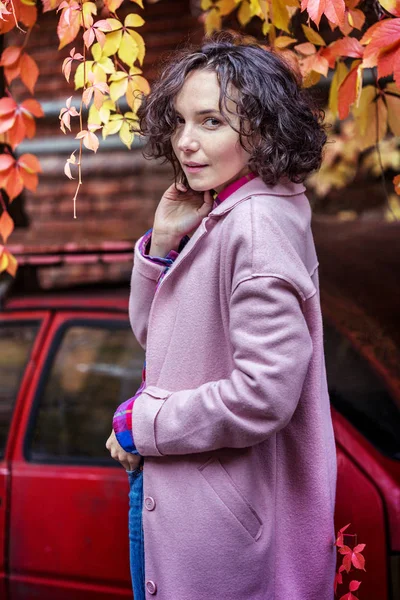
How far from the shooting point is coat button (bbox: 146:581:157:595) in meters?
1.66

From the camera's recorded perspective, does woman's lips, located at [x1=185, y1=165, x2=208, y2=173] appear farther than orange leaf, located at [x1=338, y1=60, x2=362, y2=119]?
No

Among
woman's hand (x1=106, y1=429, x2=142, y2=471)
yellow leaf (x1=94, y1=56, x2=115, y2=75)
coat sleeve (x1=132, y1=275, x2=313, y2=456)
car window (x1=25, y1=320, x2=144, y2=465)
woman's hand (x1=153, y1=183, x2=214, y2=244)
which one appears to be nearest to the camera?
coat sleeve (x1=132, y1=275, x2=313, y2=456)

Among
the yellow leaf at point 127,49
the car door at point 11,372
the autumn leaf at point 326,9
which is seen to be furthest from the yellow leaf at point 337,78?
the car door at point 11,372

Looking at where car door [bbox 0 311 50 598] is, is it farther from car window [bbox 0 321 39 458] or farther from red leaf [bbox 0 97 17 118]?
red leaf [bbox 0 97 17 118]

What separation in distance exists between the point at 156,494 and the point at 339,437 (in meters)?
0.82

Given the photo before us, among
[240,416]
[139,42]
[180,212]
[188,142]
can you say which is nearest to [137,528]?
[240,416]

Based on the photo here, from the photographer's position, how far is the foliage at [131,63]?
1775mm

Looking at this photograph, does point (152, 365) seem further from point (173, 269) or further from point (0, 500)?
point (0, 500)

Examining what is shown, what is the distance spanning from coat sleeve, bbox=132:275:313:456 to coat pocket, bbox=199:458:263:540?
0.07m

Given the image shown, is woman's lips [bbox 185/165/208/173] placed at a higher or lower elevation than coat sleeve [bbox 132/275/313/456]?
higher

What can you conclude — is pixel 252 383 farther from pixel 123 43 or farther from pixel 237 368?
pixel 123 43

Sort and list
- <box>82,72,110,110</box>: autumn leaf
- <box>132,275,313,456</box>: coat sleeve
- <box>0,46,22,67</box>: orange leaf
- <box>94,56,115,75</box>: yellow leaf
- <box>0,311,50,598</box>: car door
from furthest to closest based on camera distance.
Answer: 1. <box>0,311,50,598</box>: car door
2. <box>0,46,22,67</box>: orange leaf
3. <box>94,56,115,75</box>: yellow leaf
4. <box>82,72,110,110</box>: autumn leaf
5. <box>132,275,313,456</box>: coat sleeve

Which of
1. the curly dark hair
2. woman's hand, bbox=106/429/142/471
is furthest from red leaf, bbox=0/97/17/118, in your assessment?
woman's hand, bbox=106/429/142/471

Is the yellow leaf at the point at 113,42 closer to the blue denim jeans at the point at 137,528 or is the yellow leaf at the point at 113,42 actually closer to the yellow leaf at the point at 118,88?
the yellow leaf at the point at 118,88
